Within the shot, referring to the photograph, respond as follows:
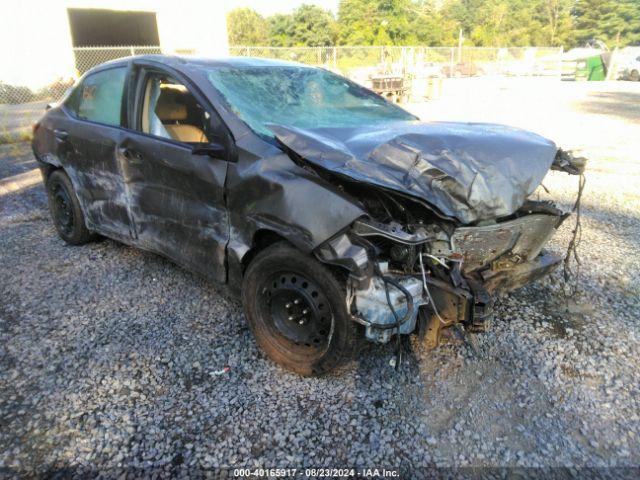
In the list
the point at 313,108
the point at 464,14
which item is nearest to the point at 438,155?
the point at 313,108

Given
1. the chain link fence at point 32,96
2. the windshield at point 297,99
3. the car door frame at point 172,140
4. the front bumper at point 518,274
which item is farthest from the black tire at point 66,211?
the chain link fence at point 32,96

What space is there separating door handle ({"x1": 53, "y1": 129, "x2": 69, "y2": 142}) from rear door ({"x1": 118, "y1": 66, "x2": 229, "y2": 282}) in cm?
106

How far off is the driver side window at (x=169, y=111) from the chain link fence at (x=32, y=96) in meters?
9.69

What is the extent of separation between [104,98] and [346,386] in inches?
125

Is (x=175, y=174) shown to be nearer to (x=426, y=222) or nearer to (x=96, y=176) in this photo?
(x=96, y=176)

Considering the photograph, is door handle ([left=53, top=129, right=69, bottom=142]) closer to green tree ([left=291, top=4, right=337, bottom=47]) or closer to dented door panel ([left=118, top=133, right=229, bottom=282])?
dented door panel ([left=118, top=133, right=229, bottom=282])

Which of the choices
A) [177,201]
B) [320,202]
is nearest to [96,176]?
[177,201]

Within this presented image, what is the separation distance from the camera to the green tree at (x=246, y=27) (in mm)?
60250

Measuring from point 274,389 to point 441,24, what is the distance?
70.6 m

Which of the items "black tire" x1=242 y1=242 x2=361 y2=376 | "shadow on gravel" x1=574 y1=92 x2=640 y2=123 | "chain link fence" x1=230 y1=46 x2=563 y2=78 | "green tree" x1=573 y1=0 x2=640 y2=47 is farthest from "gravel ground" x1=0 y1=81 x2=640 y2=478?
"green tree" x1=573 y1=0 x2=640 y2=47

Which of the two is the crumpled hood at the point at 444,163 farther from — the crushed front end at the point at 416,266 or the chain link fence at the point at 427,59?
the chain link fence at the point at 427,59

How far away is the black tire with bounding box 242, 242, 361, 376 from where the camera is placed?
264 centimetres

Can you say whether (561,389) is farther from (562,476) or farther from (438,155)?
(438,155)

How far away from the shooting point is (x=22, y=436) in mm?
2486
